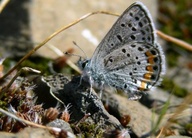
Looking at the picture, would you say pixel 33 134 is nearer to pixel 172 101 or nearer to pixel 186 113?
pixel 186 113

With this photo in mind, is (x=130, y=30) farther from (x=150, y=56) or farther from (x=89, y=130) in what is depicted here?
(x=89, y=130)

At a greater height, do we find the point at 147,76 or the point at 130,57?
the point at 130,57

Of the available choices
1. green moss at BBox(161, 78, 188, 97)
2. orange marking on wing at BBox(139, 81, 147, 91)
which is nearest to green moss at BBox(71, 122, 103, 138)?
orange marking on wing at BBox(139, 81, 147, 91)

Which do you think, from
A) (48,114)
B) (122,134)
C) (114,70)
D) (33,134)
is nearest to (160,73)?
(114,70)

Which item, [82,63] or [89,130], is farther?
[82,63]

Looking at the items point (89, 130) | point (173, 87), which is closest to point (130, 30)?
point (89, 130)

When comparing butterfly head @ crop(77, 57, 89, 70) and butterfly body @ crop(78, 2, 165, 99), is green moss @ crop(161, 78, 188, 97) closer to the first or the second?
butterfly body @ crop(78, 2, 165, 99)

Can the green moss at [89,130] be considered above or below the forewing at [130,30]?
below

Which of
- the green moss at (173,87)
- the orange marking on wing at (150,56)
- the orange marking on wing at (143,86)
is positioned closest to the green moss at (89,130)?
the orange marking on wing at (143,86)

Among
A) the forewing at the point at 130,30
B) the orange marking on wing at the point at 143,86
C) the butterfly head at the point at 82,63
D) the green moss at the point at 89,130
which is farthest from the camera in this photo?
the orange marking on wing at the point at 143,86

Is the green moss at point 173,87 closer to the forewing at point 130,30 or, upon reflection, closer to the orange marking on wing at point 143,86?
the orange marking on wing at point 143,86
